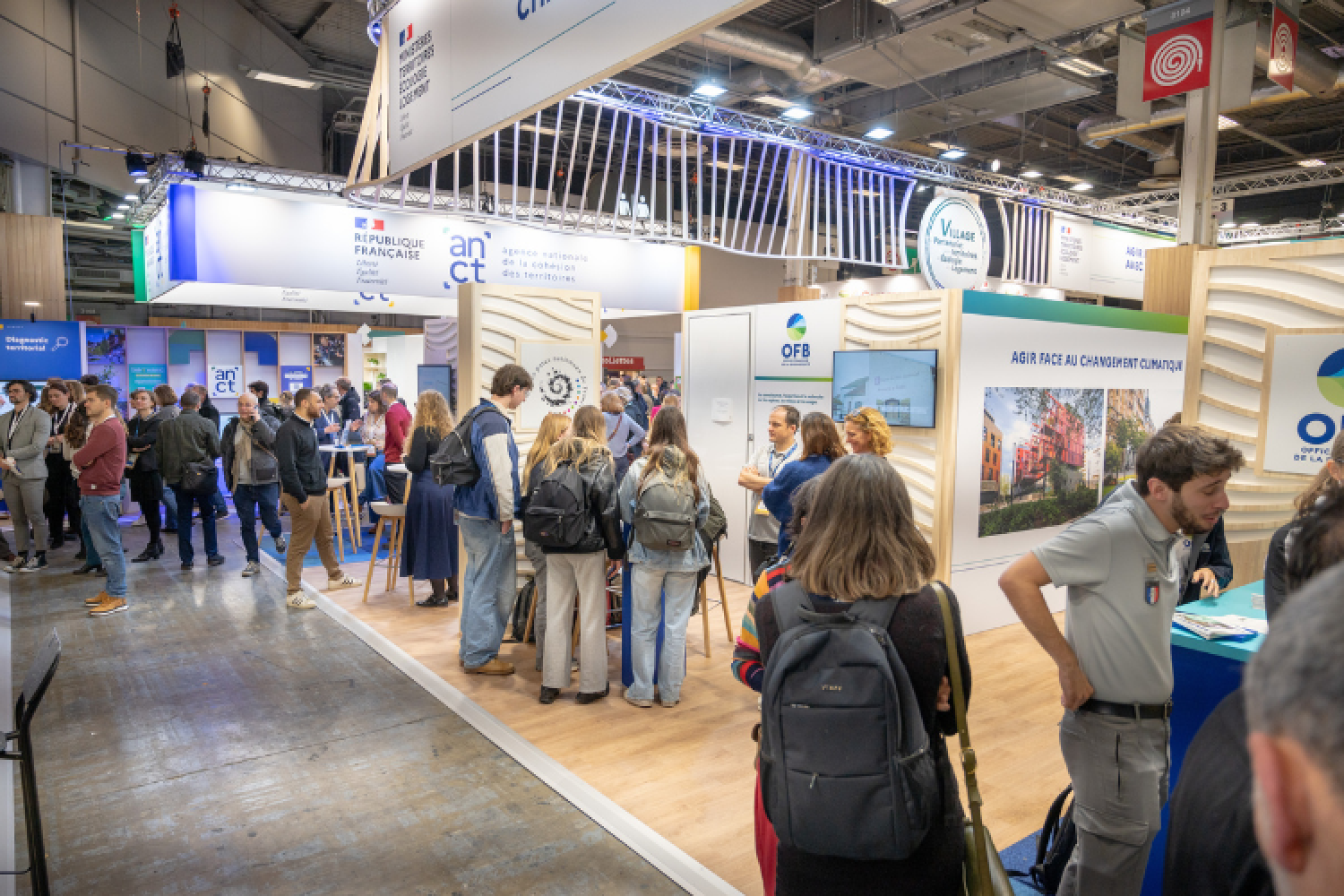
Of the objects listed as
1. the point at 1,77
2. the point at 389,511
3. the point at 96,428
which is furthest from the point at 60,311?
the point at 389,511

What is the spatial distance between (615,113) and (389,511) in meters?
3.49

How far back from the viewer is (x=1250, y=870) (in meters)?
0.87

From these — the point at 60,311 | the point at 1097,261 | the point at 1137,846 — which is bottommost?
the point at 1137,846

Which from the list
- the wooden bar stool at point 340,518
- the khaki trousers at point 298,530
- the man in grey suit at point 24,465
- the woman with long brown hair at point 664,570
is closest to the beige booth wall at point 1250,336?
the woman with long brown hair at point 664,570

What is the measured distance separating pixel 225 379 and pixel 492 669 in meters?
10.5

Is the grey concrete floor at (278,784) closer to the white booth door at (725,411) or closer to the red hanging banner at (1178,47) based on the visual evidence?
the white booth door at (725,411)

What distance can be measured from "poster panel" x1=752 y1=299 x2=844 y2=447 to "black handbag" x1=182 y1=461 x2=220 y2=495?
15.0ft

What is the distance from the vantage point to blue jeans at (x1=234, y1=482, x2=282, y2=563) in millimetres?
6477

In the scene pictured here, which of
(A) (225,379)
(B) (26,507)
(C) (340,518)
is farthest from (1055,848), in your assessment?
(A) (225,379)

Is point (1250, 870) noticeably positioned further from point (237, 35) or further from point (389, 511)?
point (237, 35)

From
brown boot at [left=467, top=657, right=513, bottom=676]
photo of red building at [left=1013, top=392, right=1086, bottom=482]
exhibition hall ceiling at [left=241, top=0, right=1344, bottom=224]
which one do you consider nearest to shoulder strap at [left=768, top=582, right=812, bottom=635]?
exhibition hall ceiling at [left=241, top=0, right=1344, bottom=224]

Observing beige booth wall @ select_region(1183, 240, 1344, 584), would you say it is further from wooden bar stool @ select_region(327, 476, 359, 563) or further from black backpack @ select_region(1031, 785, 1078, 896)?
wooden bar stool @ select_region(327, 476, 359, 563)

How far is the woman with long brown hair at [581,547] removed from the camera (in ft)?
13.2

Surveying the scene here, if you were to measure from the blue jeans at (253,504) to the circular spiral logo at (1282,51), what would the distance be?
7.82 metres
